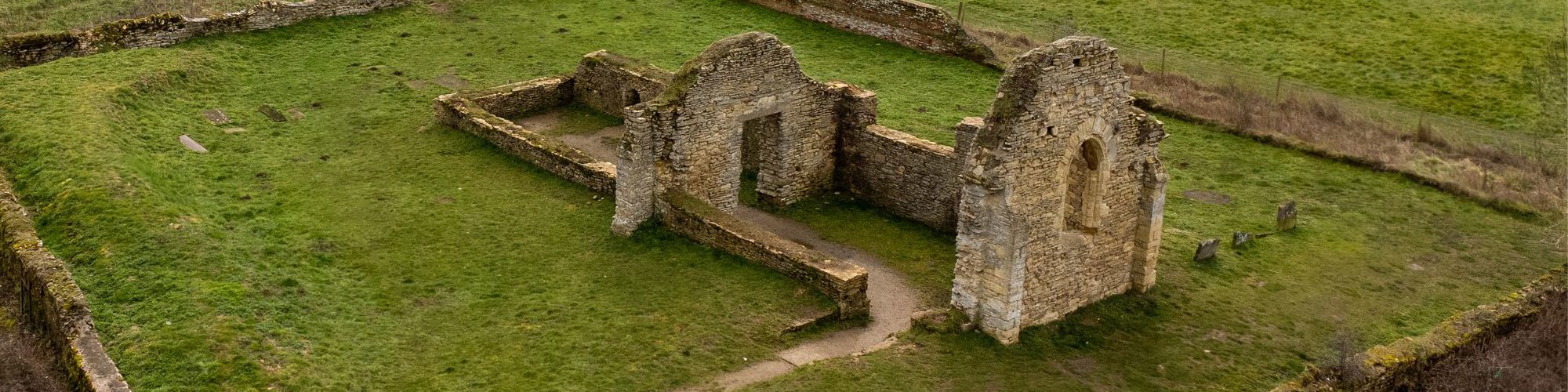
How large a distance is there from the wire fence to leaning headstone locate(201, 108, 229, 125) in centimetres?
1389

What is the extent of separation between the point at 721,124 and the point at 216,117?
9151 mm

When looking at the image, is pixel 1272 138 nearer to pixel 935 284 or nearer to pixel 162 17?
pixel 935 284

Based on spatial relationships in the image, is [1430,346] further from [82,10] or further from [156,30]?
[82,10]

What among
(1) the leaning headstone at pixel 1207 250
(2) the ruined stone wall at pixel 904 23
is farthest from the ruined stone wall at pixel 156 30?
(1) the leaning headstone at pixel 1207 250

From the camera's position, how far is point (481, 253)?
74.1 feet

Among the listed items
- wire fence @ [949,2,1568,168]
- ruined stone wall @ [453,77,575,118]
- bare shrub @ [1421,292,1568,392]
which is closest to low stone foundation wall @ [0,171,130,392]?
ruined stone wall @ [453,77,575,118]

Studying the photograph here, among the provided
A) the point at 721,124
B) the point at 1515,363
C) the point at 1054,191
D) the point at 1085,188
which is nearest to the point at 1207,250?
the point at 1085,188

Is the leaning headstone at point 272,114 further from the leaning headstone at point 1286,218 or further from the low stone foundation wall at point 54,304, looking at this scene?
the leaning headstone at point 1286,218

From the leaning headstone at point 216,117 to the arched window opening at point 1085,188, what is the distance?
45.2 ft

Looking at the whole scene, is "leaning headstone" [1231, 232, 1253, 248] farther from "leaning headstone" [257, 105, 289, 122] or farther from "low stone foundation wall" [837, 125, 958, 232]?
"leaning headstone" [257, 105, 289, 122]

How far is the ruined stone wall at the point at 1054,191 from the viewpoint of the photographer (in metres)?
18.8

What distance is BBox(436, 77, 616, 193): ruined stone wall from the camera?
81.4 ft

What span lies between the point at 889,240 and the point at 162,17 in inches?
568

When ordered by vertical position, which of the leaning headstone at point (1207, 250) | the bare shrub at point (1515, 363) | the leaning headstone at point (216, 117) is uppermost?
the leaning headstone at point (216, 117)
